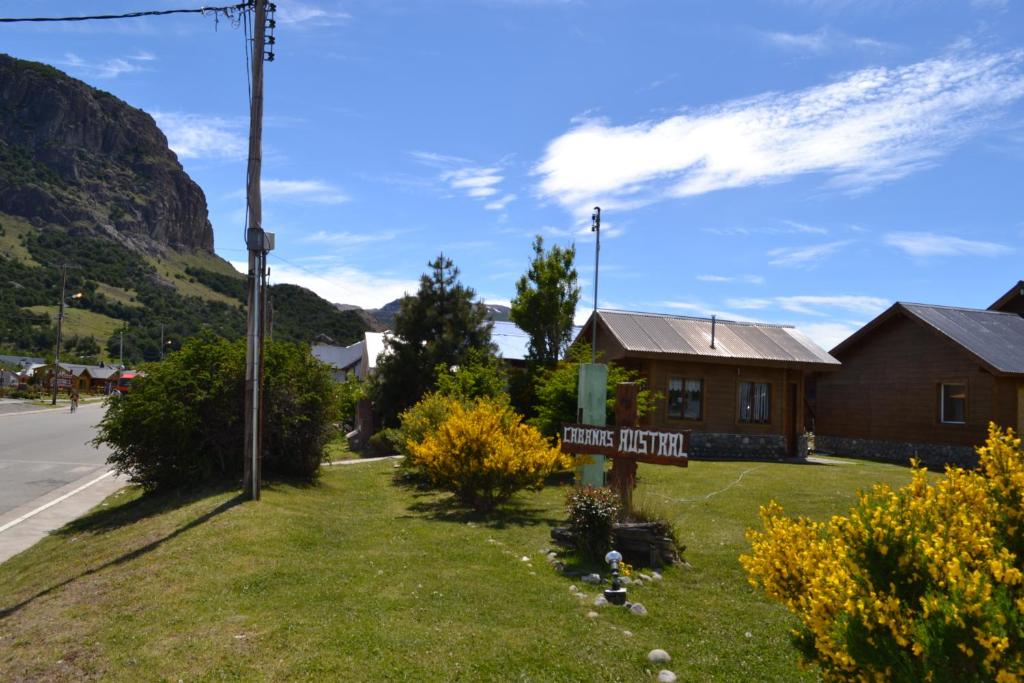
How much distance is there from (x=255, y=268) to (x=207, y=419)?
11.8 ft

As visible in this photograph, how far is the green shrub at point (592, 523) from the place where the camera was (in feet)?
32.3

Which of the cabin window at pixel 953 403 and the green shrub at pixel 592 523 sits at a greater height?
the cabin window at pixel 953 403

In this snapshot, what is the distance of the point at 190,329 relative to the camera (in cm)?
12825

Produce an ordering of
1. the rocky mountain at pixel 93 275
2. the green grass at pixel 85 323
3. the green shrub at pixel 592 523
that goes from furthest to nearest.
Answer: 1. the green grass at pixel 85 323
2. the rocky mountain at pixel 93 275
3. the green shrub at pixel 592 523

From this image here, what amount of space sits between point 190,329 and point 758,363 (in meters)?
119

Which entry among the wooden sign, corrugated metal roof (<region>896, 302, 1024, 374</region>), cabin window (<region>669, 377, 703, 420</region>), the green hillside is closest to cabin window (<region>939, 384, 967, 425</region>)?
corrugated metal roof (<region>896, 302, 1024, 374</region>)

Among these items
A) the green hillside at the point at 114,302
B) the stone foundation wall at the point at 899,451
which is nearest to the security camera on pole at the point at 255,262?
the stone foundation wall at the point at 899,451

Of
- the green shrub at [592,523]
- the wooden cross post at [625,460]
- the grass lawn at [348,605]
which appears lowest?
the grass lawn at [348,605]

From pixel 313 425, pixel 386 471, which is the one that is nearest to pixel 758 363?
pixel 386 471

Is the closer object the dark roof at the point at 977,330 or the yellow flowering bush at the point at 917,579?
the yellow flowering bush at the point at 917,579

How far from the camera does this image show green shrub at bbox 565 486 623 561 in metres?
9.86

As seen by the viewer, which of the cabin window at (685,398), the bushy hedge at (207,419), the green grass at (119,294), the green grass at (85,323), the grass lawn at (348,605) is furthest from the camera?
the green grass at (119,294)

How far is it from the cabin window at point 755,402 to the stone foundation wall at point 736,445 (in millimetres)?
632

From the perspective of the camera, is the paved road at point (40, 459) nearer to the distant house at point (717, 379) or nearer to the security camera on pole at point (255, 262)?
the security camera on pole at point (255, 262)
